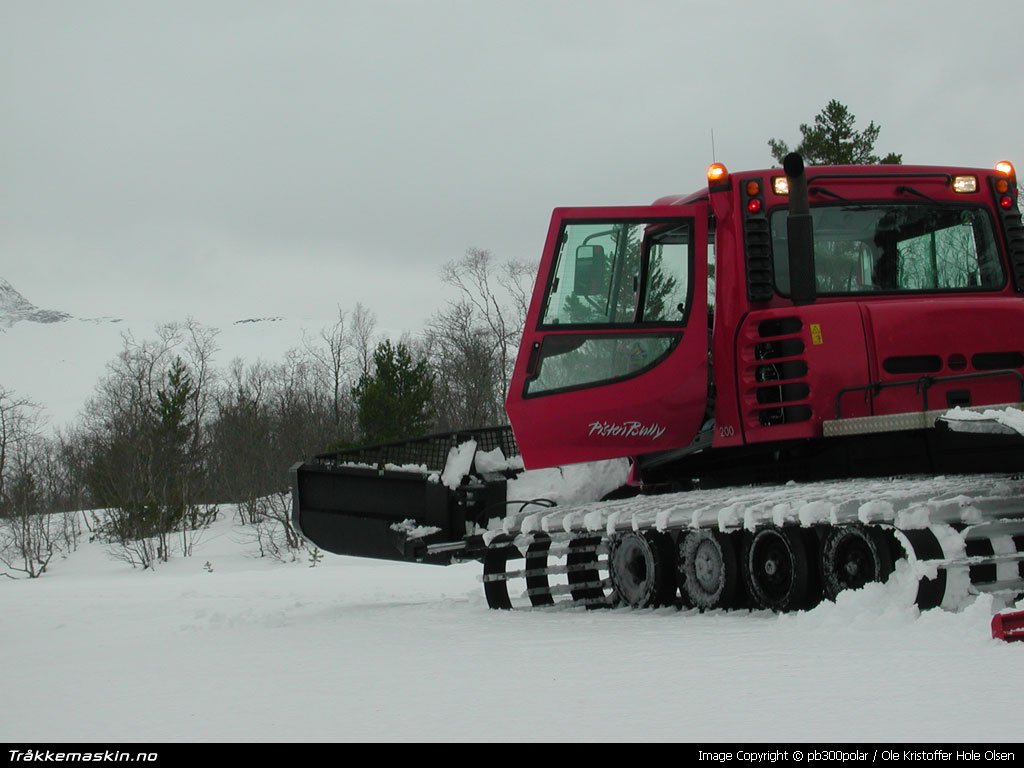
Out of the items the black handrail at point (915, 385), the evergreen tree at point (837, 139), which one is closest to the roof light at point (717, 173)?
the black handrail at point (915, 385)

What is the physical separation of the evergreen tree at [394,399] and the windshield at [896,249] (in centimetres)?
2430

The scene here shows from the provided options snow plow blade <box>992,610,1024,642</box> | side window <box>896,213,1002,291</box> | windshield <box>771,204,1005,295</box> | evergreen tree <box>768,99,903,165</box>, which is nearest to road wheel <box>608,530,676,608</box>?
windshield <box>771,204,1005,295</box>

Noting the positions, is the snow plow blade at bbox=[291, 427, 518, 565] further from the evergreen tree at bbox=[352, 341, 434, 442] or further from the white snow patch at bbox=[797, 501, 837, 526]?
the evergreen tree at bbox=[352, 341, 434, 442]

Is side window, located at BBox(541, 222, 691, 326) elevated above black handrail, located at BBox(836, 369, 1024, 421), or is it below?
above

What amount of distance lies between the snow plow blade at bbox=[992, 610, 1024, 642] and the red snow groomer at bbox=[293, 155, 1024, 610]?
46.0 inches

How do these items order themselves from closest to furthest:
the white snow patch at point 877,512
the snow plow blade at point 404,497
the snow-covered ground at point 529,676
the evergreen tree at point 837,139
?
the snow-covered ground at point 529,676 < the white snow patch at point 877,512 < the snow plow blade at point 404,497 < the evergreen tree at point 837,139

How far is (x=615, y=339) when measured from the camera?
29.8 ft

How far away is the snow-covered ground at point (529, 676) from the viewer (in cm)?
447

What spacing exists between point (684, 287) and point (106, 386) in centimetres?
6084

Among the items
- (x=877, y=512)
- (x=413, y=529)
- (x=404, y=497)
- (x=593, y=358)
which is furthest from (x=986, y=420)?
(x=404, y=497)

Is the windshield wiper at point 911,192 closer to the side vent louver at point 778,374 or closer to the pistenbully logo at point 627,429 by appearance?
the side vent louver at point 778,374

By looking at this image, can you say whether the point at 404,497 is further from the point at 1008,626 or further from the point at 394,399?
the point at 394,399

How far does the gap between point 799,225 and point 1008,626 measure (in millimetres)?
3149

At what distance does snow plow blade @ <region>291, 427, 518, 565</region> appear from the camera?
10.9 metres
